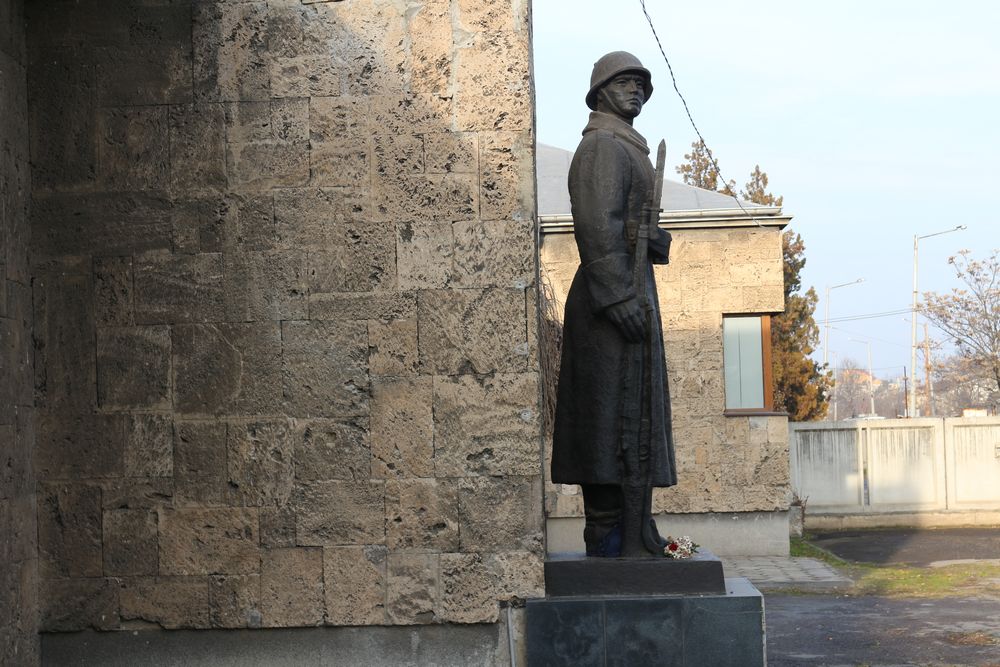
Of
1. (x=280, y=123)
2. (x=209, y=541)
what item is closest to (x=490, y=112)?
(x=280, y=123)

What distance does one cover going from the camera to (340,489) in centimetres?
575

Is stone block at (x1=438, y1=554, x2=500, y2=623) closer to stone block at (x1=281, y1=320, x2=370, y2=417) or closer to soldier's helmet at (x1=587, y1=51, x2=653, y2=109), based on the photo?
stone block at (x1=281, y1=320, x2=370, y2=417)

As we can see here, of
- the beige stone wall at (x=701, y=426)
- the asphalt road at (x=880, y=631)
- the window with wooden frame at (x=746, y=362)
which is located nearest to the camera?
the asphalt road at (x=880, y=631)

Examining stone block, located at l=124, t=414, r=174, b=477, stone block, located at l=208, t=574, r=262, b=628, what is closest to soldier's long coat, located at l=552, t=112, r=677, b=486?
stone block, located at l=208, t=574, r=262, b=628

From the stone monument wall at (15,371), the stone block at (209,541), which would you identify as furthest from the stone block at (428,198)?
the stone monument wall at (15,371)

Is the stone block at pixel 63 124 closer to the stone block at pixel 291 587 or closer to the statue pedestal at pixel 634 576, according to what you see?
the stone block at pixel 291 587

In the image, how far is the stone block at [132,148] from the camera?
5875mm

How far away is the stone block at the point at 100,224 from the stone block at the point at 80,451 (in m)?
A: 0.78

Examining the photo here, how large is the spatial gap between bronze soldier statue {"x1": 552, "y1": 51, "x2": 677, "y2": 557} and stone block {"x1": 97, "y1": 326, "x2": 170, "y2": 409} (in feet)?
6.14

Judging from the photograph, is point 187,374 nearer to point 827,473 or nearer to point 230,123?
point 230,123

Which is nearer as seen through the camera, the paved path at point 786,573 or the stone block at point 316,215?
the stone block at point 316,215

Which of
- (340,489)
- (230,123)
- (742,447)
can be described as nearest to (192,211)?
(230,123)

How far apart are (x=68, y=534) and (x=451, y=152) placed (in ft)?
8.15

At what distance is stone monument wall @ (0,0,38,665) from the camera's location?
18.1 ft
